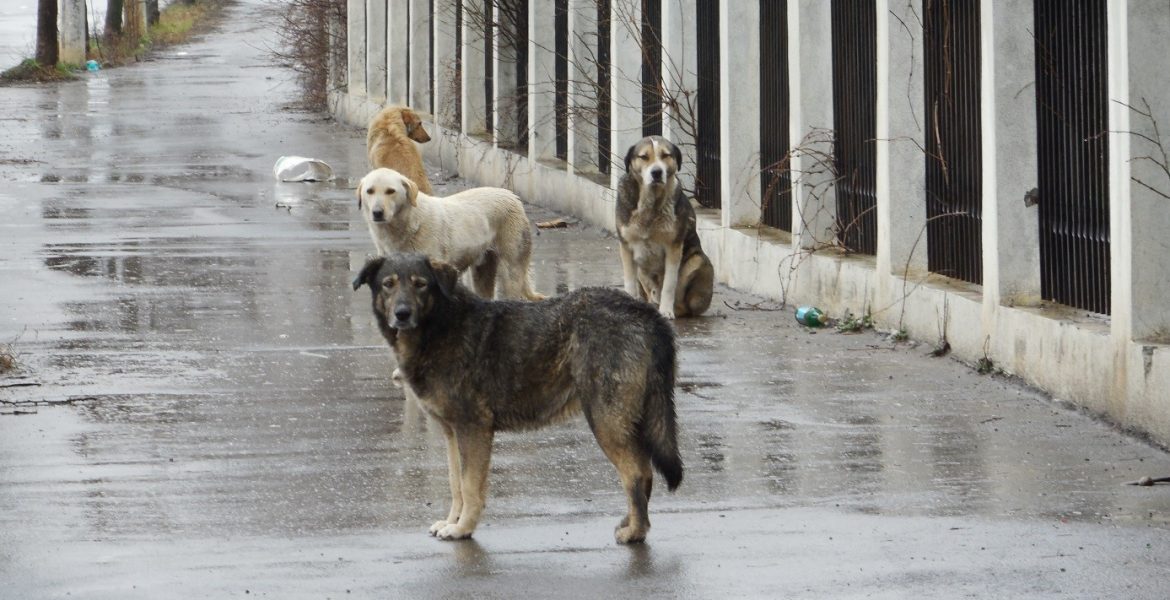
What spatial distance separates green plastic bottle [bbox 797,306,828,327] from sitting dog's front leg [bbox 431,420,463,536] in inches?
232

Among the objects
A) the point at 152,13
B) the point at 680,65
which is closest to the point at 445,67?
the point at 680,65

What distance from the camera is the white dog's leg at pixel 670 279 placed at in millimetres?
13516

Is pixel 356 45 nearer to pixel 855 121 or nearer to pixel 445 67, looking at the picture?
pixel 445 67

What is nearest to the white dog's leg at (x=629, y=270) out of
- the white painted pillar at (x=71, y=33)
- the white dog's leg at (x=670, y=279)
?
the white dog's leg at (x=670, y=279)

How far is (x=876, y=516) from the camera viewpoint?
25.5ft

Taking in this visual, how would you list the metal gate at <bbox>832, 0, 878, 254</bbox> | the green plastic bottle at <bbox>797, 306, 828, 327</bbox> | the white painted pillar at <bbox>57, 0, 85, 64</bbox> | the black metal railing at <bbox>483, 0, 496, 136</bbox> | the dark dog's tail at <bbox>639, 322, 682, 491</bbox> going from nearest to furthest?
the dark dog's tail at <bbox>639, 322, 682, 491</bbox>, the green plastic bottle at <bbox>797, 306, 828, 327</bbox>, the metal gate at <bbox>832, 0, 878, 254</bbox>, the black metal railing at <bbox>483, 0, 496, 136</bbox>, the white painted pillar at <bbox>57, 0, 85, 64</bbox>

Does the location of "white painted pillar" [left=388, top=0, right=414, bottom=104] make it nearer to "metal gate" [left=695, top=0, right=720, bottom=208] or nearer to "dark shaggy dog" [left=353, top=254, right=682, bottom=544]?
"metal gate" [left=695, top=0, right=720, bottom=208]

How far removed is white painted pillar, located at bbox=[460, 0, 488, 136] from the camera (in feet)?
83.6

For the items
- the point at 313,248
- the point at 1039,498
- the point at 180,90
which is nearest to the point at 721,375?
the point at 1039,498

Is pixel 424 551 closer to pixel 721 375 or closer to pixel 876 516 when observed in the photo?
pixel 876 516

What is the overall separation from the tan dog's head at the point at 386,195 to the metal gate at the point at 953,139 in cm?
347

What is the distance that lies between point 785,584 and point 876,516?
1155 mm

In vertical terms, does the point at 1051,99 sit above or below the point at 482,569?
above

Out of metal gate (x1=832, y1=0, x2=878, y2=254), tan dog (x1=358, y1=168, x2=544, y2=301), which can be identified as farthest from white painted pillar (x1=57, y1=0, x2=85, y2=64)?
tan dog (x1=358, y1=168, x2=544, y2=301)
